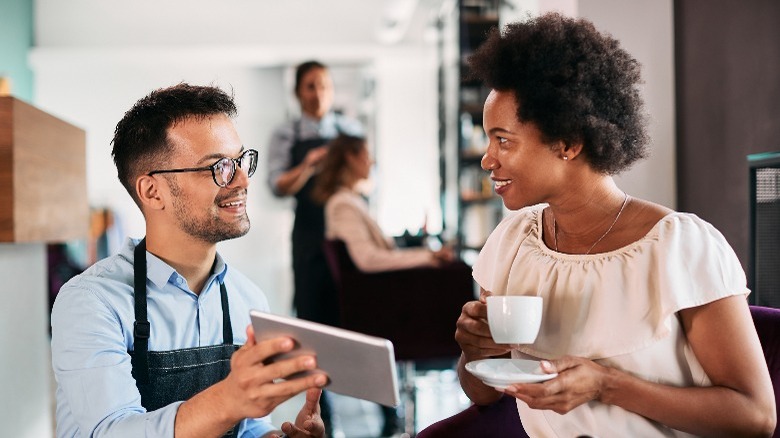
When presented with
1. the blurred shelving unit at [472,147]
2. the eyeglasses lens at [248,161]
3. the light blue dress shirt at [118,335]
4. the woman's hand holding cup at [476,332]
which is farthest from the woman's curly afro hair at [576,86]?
Result: the blurred shelving unit at [472,147]

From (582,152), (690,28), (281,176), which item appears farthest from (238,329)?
(281,176)

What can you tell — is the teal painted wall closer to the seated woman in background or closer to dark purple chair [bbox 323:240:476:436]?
the seated woman in background

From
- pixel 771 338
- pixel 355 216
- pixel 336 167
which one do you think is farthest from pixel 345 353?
pixel 336 167

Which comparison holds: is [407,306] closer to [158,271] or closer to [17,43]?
[158,271]

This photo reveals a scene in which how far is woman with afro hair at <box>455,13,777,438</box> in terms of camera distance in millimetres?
1298

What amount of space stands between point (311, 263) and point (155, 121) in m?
2.50

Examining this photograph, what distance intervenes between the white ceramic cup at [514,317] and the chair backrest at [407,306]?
2.05m

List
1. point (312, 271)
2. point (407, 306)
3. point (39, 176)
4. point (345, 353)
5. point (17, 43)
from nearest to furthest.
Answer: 1. point (345, 353)
2. point (39, 176)
3. point (407, 306)
4. point (312, 271)
5. point (17, 43)

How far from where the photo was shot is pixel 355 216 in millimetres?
3643

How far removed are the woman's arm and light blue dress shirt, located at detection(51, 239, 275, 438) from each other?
65 centimetres

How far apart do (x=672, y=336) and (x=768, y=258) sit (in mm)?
668

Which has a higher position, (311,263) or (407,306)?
(311,263)

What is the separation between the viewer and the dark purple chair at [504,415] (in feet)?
4.69

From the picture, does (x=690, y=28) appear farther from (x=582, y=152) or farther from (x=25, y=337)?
(x=25, y=337)
